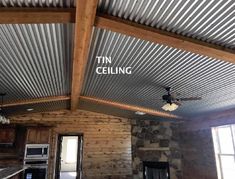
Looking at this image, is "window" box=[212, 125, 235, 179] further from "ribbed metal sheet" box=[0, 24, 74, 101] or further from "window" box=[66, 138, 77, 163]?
"window" box=[66, 138, 77, 163]

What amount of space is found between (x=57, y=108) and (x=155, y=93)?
4335 mm

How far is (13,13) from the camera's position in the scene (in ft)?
7.51

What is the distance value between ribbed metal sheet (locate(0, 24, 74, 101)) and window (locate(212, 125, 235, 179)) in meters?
4.41

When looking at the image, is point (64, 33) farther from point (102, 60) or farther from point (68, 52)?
point (102, 60)

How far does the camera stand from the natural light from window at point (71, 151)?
1326 centimetres

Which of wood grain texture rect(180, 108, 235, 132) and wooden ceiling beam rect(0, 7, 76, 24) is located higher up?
wooden ceiling beam rect(0, 7, 76, 24)

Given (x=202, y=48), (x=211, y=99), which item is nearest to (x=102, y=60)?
(x=202, y=48)

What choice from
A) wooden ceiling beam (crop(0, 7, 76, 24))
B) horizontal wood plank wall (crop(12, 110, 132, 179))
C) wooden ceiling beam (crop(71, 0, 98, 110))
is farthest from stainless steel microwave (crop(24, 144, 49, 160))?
wooden ceiling beam (crop(0, 7, 76, 24))

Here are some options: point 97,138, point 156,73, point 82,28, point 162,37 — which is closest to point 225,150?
point 156,73

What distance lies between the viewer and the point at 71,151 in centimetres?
1355

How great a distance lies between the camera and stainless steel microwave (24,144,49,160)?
7451 millimetres

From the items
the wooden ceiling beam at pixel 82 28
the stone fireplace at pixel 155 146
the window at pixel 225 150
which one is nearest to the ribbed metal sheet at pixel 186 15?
the wooden ceiling beam at pixel 82 28

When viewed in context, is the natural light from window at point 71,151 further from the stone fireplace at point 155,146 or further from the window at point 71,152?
the stone fireplace at point 155,146

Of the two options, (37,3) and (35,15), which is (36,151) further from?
(37,3)
